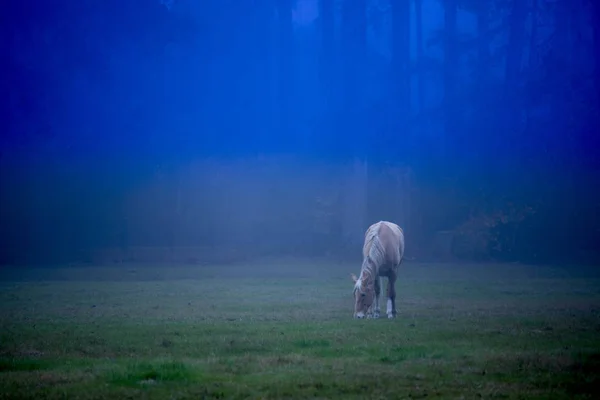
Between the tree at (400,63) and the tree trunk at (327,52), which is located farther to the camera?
the tree trunk at (327,52)

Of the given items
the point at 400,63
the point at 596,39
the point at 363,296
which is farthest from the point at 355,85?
the point at 363,296

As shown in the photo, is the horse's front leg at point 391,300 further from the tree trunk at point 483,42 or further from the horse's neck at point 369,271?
the tree trunk at point 483,42

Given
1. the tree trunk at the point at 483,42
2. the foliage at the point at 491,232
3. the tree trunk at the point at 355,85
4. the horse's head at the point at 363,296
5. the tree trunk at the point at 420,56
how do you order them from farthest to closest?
the tree trunk at the point at 420,56 → the tree trunk at the point at 483,42 → the tree trunk at the point at 355,85 → the foliage at the point at 491,232 → the horse's head at the point at 363,296

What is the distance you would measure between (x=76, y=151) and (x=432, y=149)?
95.2ft

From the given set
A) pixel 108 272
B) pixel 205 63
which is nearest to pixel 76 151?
pixel 205 63

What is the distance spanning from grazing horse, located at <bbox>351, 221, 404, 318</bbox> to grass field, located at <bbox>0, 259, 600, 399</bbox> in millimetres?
678

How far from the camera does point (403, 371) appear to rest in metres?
9.12

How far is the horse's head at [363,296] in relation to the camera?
51.9 ft

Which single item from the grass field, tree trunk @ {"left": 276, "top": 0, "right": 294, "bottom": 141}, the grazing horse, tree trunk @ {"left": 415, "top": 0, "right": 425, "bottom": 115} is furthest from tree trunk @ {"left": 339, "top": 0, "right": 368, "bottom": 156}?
the grazing horse

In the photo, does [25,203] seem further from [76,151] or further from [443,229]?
[443,229]

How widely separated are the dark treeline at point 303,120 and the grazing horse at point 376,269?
30.1m

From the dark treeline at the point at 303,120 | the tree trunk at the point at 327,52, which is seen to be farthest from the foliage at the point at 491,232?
the tree trunk at the point at 327,52

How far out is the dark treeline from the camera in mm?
49344

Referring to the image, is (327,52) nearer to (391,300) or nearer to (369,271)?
(391,300)
